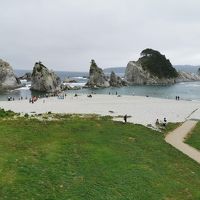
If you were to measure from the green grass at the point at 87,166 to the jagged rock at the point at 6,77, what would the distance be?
5697 inches

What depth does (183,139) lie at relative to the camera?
55031 millimetres

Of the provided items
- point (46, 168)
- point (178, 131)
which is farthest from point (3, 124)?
point (178, 131)

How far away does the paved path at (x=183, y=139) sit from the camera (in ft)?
152

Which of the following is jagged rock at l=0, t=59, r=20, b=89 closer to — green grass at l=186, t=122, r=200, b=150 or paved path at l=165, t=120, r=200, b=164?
paved path at l=165, t=120, r=200, b=164

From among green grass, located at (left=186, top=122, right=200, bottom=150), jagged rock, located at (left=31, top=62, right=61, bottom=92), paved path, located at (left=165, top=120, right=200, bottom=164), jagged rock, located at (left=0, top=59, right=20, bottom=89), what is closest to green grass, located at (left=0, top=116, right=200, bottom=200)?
paved path, located at (left=165, top=120, right=200, bottom=164)

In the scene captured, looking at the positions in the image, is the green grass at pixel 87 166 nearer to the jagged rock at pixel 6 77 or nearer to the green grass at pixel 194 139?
the green grass at pixel 194 139

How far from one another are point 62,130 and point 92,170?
600 inches

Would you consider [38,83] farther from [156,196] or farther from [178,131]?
[156,196]

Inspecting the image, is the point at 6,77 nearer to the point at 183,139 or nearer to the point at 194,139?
the point at 183,139

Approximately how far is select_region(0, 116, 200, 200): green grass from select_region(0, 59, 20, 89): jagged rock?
475 ft

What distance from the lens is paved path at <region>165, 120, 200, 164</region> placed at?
4625 centimetres

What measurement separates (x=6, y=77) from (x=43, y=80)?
96.7 ft

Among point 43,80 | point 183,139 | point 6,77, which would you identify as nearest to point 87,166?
point 183,139

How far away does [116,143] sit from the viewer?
4550 centimetres
